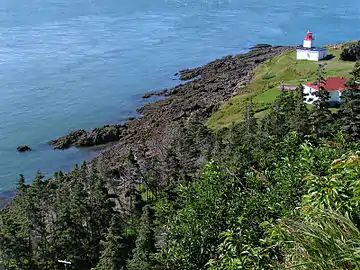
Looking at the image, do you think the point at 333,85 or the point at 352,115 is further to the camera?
the point at 333,85

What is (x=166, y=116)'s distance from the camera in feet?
156

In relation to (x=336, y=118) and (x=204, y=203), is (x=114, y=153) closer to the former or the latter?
(x=336, y=118)

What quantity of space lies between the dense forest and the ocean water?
1535 cm

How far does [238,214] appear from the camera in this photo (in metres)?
10.5

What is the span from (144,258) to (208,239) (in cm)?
606

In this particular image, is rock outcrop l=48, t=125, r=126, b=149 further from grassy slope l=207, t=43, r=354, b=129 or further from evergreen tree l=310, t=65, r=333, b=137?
evergreen tree l=310, t=65, r=333, b=137

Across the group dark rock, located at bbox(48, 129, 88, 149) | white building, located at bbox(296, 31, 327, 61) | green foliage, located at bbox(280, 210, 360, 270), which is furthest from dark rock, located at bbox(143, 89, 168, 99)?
green foliage, located at bbox(280, 210, 360, 270)

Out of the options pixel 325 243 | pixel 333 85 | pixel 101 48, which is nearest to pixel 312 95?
pixel 333 85

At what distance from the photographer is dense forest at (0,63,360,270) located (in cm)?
733

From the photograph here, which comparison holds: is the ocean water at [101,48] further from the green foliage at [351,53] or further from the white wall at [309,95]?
the green foliage at [351,53]

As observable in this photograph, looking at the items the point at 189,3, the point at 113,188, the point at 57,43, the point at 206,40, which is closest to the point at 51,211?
Result: the point at 113,188

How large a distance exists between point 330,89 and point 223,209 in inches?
1135

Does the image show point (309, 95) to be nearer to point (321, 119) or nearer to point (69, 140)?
point (321, 119)

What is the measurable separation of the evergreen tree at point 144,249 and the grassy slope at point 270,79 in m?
22.7
